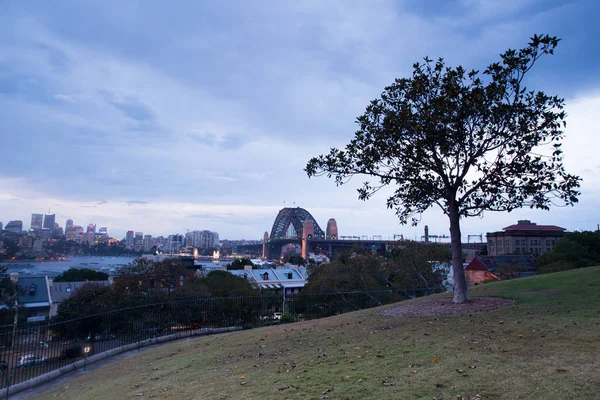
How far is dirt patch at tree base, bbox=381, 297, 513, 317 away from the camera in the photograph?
1149cm

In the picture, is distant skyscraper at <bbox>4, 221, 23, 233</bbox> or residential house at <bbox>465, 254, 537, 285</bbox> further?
distant skyscraper at <bbox>4, 221, 23, 233</bbox>

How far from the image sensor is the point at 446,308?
1212cm

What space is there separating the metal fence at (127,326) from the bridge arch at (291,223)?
15242cm

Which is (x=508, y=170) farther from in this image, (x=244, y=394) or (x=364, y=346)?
(x=244, y=394)

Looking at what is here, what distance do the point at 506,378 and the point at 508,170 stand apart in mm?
8740

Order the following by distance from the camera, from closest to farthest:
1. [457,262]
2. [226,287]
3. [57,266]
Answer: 1. [457,262]
2. [226,287]
3. [57,266]

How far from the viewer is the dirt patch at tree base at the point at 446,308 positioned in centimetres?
1149

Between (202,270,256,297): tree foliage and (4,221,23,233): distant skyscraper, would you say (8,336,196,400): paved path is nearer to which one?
(202,270,256,297): tree foliage

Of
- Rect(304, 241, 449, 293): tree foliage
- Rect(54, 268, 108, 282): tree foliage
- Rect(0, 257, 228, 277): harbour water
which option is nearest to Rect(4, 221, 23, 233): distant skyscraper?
Rect(0, 257, 228, 277): harbour water

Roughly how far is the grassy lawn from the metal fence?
4.21 feet

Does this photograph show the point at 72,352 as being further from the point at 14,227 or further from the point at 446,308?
the point at 14,227

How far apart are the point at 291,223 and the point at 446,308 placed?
17211 centimetres

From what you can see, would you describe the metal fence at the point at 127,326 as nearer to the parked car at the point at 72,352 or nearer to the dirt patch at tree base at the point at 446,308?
the parked car at the point at 72,352

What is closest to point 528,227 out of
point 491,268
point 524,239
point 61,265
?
point 524,239
